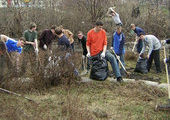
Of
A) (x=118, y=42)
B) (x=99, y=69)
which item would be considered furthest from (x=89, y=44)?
(x=118, y=42)

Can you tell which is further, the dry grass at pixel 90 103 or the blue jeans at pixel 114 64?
the blue jeans at pixel 114 64

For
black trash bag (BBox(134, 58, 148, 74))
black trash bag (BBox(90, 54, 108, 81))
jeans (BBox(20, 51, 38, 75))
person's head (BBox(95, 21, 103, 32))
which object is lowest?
black trash bag (BBox(134, 58, 148, 74))

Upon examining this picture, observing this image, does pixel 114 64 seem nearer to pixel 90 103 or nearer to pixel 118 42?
pixel 118 42

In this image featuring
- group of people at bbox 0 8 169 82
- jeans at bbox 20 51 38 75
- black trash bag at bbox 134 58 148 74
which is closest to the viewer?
jeans at bbox 20 51 38 75

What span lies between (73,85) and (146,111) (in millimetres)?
1848

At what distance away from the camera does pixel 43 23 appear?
13.1 m

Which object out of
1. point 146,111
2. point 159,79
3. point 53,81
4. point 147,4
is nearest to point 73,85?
→ point 53,81

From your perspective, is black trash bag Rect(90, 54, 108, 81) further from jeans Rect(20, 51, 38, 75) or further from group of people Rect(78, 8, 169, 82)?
jeans Rect(20, 51, 38, 75)

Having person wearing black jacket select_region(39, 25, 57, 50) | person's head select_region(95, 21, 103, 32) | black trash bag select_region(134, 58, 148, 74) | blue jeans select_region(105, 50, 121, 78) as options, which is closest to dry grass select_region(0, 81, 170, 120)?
blue jeans select_region(105, 50, 121, 78)

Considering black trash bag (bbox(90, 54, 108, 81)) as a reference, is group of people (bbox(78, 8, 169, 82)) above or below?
above

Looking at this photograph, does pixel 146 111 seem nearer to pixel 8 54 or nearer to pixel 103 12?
pixel 8 54

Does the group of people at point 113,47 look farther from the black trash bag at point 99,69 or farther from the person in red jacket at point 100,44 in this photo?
the black trash bag at point 99,69

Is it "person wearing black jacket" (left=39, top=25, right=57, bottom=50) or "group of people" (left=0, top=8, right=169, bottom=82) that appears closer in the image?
"group of people" (left=0, top=8, right=169, bottom=82)

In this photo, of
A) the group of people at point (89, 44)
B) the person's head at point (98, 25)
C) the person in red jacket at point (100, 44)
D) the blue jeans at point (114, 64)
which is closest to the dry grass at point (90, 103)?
the blue jeans at point (114, 64)
